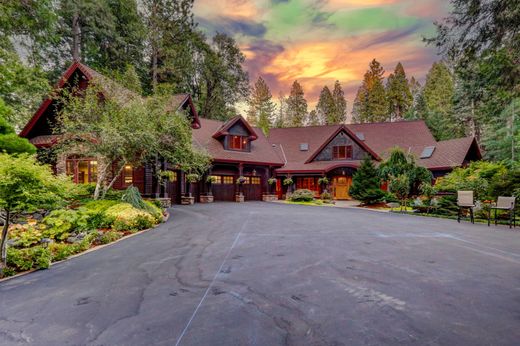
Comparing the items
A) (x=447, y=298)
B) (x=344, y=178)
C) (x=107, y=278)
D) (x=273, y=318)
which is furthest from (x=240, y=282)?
(x=344, y=178)

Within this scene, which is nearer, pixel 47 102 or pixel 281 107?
pixel 47 102

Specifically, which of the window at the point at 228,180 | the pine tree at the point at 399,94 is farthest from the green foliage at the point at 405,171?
the pine tree at the point at 399,94

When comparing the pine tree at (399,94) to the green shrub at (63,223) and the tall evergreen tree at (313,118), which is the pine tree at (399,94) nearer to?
the tall evergreen tree at (313,118)

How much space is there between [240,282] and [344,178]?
22.1 m

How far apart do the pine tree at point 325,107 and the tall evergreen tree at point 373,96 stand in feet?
17.5

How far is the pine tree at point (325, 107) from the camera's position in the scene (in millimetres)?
47469

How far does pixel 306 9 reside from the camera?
13.3 metres

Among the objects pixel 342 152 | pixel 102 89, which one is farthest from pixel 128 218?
pixel 342 152

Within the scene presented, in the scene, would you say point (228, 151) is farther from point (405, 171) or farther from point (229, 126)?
point (405, 171)

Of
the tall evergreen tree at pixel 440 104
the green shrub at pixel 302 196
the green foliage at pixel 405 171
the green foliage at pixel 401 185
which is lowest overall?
the green shrub at pixel 302 196

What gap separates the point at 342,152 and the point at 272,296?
74.5 ft

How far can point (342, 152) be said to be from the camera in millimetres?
24359

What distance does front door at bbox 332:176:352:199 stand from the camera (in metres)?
24.1

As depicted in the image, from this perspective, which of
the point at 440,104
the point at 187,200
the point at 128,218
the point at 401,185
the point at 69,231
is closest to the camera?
the point at 69,231
